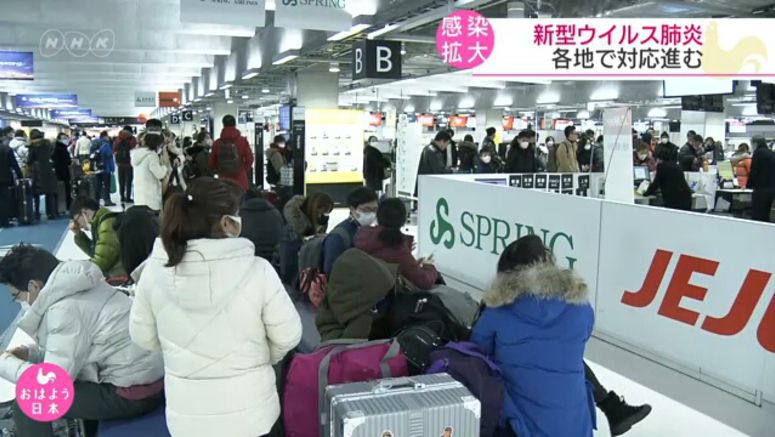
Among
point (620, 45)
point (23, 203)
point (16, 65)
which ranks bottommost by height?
point (23, 203)

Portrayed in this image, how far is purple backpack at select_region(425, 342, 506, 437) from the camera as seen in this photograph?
256 centimetres

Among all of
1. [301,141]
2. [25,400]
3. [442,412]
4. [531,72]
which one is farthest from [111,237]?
[301,141]

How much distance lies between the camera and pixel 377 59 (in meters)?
10.2

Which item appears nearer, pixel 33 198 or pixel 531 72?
pixel 531 72

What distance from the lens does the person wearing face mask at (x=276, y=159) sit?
1335cm

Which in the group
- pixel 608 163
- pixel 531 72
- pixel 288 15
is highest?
pixel 288 15

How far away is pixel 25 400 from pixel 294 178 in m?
11.9

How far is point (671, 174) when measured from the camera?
8070 mm

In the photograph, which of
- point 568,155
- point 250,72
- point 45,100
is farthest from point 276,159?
point 45,100

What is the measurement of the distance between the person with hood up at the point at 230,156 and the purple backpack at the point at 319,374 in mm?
3894

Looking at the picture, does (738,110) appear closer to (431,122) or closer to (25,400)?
(431,122)

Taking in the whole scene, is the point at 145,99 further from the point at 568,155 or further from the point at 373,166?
the point at 568,155

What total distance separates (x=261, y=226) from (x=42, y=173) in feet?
26.0

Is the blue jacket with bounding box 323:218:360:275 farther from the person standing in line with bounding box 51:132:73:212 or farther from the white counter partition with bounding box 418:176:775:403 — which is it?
the person standing in line with bounding box 51:132:73:212
